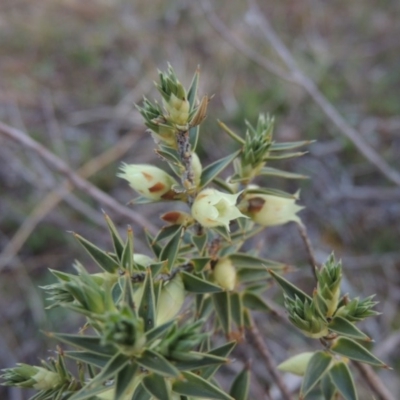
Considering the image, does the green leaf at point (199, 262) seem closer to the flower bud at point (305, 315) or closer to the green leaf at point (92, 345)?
the flower bud at point (305, 315)

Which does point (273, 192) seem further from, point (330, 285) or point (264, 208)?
point (330, 285)

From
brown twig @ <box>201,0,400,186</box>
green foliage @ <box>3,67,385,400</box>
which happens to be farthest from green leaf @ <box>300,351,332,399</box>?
brown twig @ <box>201,0,400,186</box>

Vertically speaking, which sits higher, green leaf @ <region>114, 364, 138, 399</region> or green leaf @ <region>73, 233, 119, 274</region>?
green leaf @ <region>73, 233, 119, 274</region>

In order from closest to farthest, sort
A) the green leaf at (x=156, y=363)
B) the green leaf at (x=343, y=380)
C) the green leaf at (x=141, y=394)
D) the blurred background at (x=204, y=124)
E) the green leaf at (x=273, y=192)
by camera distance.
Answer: the green leaf at (x=156, y=363) → the green leaf at (x=141, y=394) → the green leaf at (x=343, y=380) → the green leaf at (x=273, y=192) → the blurred background at (x=204, y=124)

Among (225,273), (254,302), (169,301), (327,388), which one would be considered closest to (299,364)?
(327,388)

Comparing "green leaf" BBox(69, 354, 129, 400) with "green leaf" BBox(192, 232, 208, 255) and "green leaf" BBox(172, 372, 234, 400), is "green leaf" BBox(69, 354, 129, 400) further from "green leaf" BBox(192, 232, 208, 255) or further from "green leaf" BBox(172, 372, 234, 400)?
"green leaf" BBox(192, 232, 208, 255)

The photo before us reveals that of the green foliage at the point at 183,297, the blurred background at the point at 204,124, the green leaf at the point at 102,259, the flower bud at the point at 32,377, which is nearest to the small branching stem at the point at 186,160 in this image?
the green foliage at the point at 183,297

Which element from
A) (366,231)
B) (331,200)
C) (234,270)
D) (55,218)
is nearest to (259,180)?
(331,200)
